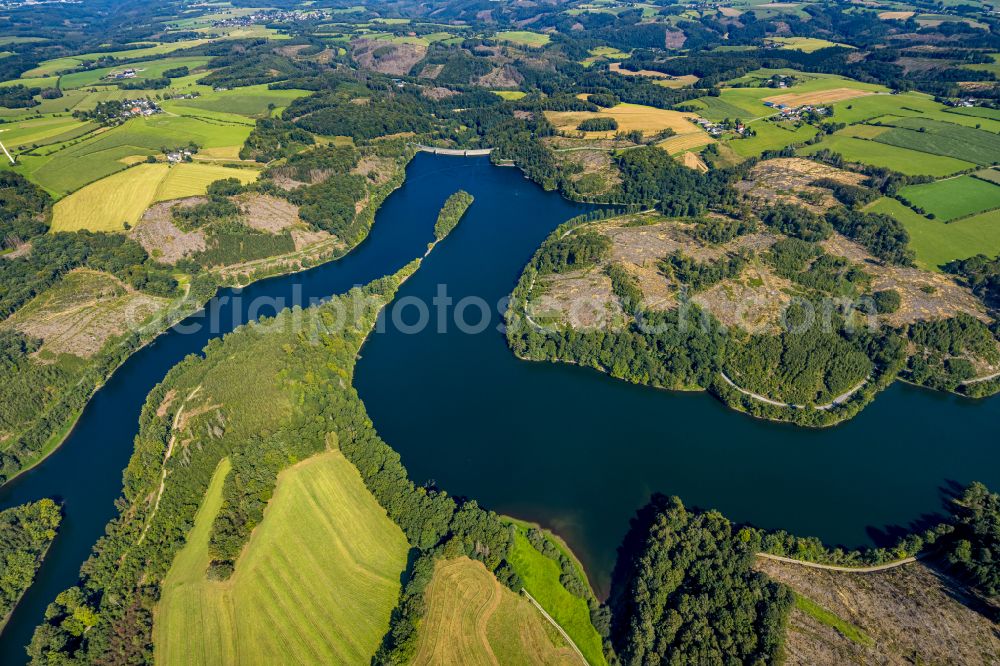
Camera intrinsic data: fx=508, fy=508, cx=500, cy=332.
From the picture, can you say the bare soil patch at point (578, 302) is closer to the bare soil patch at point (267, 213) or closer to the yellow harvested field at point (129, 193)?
the bare soil patch at point (267, 213)

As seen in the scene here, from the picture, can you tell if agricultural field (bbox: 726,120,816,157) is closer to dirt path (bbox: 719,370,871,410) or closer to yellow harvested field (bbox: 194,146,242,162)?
dirt path (bbox: 719,370,871,410)

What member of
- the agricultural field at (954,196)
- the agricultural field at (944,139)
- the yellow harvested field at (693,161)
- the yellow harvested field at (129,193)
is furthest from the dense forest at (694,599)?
the agricultural field at (944,139)

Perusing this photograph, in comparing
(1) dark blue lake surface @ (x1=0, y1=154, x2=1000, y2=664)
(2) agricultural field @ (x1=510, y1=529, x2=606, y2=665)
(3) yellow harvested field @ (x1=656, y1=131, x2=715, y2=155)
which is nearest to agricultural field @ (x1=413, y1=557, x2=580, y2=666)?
(2) agricultural field @ (x1=510, y1=529, x2=606, y2=665)

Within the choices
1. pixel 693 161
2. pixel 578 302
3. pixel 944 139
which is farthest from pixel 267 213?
pixel 944 139

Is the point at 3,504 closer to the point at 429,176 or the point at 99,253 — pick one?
the point at 99,253

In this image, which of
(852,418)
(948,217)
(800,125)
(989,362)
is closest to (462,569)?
(852,418)

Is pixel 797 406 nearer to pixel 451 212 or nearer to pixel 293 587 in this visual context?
pixel 293 587
